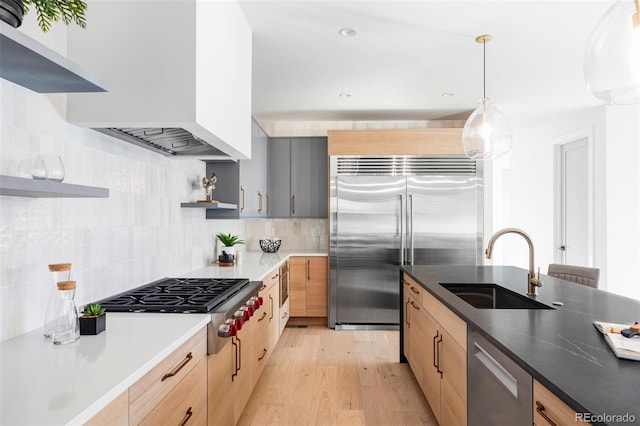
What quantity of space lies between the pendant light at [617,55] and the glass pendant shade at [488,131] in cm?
120

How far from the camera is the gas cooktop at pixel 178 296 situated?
180cm

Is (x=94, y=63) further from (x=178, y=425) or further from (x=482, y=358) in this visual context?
(x=482, y=358)

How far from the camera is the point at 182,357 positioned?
1469 millimetres

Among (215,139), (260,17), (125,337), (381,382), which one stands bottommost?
(381,382)

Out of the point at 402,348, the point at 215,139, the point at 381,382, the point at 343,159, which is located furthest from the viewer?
the point at 343,159

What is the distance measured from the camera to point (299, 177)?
16.4ft

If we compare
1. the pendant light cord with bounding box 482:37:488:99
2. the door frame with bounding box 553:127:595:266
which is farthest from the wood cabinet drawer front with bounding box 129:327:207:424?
the door frame with bounding box 553:127:595:266

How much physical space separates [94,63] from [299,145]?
3352mm

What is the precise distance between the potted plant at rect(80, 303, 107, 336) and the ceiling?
77.4 inches

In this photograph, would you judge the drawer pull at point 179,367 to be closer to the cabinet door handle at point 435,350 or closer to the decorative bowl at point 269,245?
the cabinet door handle at point 435,350

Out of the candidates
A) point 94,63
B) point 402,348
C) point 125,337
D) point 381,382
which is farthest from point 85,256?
point 402,348

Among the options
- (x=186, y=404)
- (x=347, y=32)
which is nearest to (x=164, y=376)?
(x=186, y=404)

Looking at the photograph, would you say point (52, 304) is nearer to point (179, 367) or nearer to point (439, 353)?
point (179, 367)

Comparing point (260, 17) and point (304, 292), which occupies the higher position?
point (260, 17)
